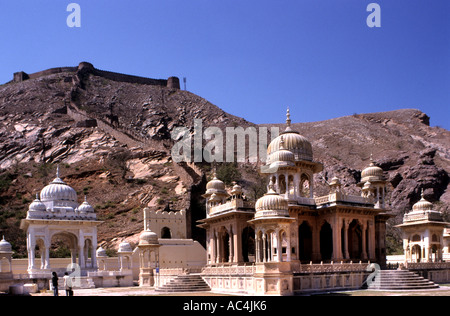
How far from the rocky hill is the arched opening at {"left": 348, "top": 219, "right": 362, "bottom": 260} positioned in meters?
20.3

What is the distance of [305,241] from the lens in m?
33.0

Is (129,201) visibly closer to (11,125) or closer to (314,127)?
(11,125)

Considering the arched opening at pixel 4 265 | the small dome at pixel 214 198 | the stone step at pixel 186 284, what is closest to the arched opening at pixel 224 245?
the small dome at pixel 214 198

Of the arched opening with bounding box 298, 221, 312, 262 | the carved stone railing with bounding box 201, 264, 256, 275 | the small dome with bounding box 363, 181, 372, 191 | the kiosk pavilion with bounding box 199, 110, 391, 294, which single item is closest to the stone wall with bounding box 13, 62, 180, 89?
the kiosk pavilion with bounding box 199, 110, 391, 294

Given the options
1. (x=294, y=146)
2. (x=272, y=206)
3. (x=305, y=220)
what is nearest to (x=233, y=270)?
(x=272, y=206)

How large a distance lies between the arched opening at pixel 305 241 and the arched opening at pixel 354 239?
258 cm

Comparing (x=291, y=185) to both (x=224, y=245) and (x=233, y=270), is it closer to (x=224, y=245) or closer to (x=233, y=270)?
(x=224, y=245)

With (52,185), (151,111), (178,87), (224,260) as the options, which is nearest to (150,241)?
(224,260)

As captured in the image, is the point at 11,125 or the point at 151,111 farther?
the point at 151,111

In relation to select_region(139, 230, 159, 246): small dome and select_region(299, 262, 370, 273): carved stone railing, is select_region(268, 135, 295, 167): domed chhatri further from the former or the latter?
select_region(139, 230, 159, 246): small dome

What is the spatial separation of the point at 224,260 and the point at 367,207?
9407mm

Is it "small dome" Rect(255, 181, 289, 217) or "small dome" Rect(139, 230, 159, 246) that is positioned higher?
"small dome" Rect(255, 181, 289, 217)

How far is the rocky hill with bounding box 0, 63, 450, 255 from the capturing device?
61406 mm
